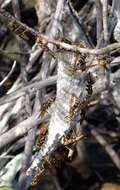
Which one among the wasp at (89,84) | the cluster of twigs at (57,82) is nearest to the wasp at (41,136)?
the cluster of twigs at (57,82)

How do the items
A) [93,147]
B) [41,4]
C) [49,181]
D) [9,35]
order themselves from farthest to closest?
1. [93,147]
2. [49,181]
3. [9,35]
4. [41,4]

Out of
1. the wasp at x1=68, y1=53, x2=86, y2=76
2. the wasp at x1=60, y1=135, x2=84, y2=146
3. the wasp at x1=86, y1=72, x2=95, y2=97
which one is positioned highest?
the wasp at x1=68, y1=53, x2=86, y2=76

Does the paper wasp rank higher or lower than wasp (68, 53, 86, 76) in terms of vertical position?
lower

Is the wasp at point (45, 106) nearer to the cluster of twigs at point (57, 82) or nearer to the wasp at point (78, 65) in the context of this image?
the cluster of twigs at point (57, 82)

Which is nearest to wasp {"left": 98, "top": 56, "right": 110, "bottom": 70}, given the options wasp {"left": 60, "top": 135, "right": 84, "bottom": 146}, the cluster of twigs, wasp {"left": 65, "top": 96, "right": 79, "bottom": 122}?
the cluster of twigs

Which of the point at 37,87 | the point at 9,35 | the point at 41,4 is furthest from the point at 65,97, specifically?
the point at 9,35

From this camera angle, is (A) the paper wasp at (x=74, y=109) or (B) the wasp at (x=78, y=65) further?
(A) the paper wasp at (x=74, y=109)

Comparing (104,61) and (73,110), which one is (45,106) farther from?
(104,61)

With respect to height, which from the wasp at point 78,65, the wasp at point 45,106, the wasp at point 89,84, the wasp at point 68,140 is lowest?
the wasp at point 68,140

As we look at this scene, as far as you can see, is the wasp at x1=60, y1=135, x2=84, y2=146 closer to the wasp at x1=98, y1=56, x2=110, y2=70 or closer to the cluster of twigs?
the cluster of twigs

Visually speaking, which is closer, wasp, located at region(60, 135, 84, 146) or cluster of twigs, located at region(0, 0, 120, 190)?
cluster of twigs, located at region(0, 0, 120, 190)

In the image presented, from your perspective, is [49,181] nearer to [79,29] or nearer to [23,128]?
A: [23,128]
